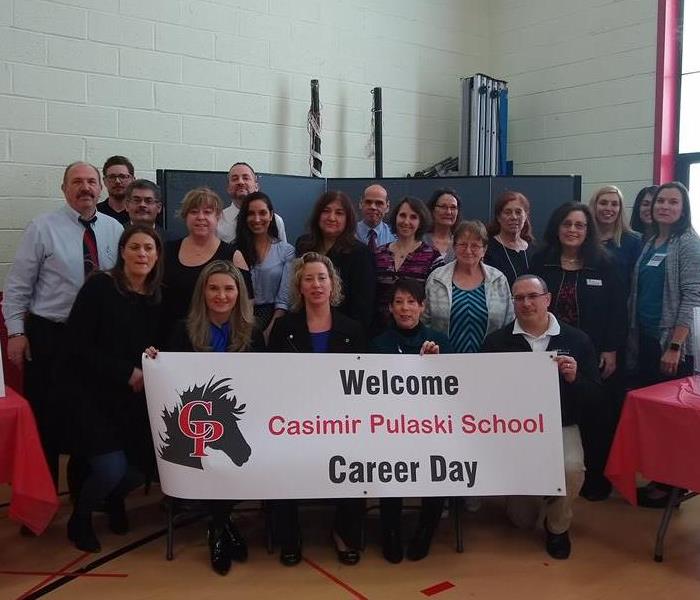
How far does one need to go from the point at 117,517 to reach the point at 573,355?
209 cm

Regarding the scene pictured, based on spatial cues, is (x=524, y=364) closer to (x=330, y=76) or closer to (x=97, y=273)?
(x=97, y=273)

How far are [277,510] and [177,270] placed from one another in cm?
113

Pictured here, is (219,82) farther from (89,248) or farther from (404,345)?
(404,345)

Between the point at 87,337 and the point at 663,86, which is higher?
the point at 663,86

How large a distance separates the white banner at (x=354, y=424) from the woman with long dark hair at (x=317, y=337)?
0.15m

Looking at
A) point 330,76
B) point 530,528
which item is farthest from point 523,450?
point 330,76

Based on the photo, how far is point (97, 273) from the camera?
2.90 meters

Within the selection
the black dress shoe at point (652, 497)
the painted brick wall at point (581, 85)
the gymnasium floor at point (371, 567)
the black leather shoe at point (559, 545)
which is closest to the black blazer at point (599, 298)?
the black dress shoe at point (652, 497)

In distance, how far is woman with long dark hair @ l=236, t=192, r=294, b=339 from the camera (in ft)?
11.3

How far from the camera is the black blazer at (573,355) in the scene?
2.86 meters

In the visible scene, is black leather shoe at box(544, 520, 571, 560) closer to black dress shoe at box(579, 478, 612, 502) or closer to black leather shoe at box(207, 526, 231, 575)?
black dress shoe at box(579, 478, 612, 502)

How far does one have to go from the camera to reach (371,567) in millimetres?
2729

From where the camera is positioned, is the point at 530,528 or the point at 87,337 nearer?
the point at 87,337

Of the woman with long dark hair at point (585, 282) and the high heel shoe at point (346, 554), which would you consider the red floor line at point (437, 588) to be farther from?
the woman with long dark hair at point (585, 282)
